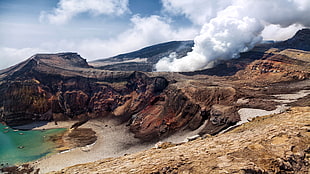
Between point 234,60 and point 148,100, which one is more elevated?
point 234,60

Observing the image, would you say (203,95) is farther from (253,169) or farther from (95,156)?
(253,169)

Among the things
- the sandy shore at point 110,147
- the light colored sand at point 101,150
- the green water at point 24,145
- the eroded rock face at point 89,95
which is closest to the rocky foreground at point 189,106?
the eroded rock face at point 89,95

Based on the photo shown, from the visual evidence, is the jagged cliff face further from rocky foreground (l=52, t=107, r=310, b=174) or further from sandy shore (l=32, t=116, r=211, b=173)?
rocky foreground (l=52, t=107, r=310, b=174)

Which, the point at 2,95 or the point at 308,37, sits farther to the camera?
the point at 308,37

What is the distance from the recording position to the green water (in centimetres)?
4553

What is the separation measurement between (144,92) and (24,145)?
137 feet

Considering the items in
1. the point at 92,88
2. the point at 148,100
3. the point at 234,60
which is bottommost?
the point at 148,100

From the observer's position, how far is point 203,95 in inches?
2002

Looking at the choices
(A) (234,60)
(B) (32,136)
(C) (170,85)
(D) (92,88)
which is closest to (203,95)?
(C) (170,85)

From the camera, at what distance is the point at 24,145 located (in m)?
53.8

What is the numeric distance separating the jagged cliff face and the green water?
35.0 feet

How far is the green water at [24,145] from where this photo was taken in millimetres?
45531

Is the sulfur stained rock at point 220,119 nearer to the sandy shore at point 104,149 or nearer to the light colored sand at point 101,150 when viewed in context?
the sandy shore at point 104,149

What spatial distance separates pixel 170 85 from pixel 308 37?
12066cm
